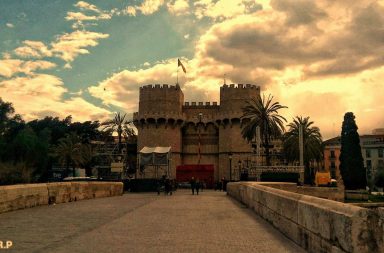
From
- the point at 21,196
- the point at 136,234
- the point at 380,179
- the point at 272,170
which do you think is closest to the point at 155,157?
the point at 272,170

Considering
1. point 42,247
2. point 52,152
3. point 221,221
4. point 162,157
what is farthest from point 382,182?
point 42,247

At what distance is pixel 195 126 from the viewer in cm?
6781

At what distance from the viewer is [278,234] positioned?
8836mm

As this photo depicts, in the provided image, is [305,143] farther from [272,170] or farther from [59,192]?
[59,192]

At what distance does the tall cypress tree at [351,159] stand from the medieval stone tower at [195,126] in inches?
549

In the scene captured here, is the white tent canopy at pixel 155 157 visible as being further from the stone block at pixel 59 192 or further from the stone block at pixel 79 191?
the stone block at pixel 59 192

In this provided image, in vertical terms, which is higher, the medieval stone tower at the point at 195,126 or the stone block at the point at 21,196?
the medieval stone tower at the point at 195,126

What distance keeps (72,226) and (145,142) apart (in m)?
53.9

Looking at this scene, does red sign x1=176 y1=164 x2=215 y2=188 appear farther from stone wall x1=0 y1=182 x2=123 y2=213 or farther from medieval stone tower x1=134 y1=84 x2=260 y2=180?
stone wall x1=0 y1=182 x2=123 y2=213

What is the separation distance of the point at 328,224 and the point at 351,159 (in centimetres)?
4980

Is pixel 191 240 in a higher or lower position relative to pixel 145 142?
lower

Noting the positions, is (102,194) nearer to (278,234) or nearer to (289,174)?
(278,234)

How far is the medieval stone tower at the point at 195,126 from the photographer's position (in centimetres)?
6272

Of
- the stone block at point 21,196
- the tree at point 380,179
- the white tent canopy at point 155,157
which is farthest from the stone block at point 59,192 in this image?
the tree at point 380,179
